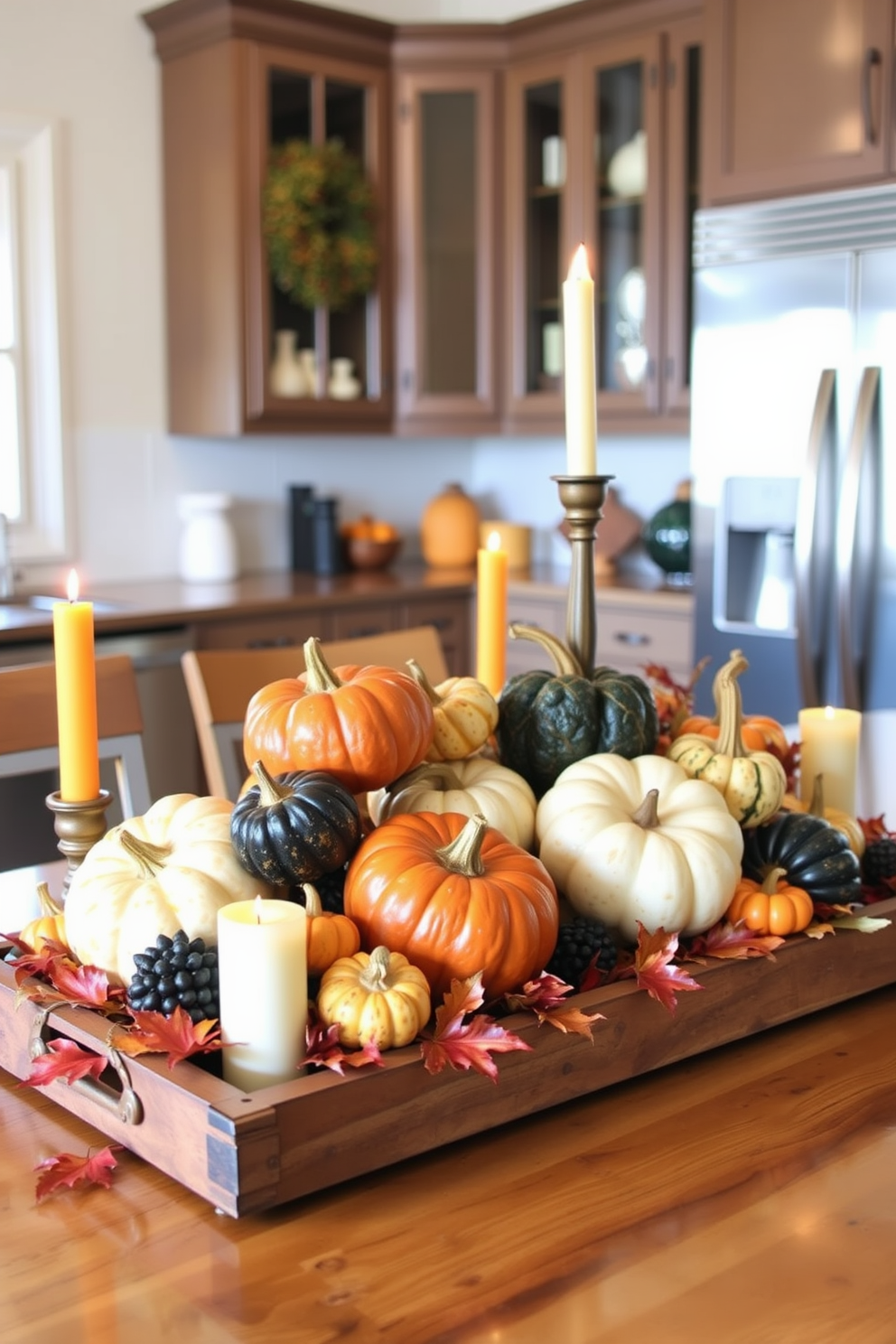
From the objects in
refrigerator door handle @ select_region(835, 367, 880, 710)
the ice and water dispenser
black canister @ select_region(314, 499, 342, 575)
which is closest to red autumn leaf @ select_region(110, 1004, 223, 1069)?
refrigerator door handle @ select_region(835, 367, 880, 710)

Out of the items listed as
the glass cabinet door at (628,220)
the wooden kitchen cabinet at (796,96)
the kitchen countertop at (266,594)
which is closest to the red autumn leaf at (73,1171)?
the kitchen countertop at (266,594)

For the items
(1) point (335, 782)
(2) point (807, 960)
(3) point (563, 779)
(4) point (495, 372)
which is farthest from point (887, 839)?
(4) point (495, 372)

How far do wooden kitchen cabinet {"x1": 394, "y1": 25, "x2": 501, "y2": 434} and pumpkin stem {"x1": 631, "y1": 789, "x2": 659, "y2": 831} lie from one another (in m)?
3.23

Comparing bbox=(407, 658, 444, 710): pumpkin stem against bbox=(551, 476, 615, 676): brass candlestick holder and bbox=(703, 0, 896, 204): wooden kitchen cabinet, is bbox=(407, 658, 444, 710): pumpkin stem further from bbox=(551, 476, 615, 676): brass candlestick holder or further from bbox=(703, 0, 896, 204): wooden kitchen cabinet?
bbox=(703, 0, 896, 204): wooden kitchen cabinet

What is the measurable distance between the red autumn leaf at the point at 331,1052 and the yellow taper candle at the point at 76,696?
36 cm

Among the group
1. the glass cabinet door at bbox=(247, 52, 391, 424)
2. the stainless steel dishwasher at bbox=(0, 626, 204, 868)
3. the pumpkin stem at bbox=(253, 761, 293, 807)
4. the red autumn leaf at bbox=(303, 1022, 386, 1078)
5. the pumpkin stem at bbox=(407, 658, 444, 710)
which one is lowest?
the stainless steel dishwasher at bbox=(0, 626, 204, 868)

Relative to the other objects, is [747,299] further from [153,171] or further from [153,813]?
[153,813]

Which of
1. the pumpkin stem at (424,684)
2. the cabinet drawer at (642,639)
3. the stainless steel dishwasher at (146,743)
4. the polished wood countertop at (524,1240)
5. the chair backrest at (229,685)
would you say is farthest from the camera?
the cabinet drawer at (642,639)

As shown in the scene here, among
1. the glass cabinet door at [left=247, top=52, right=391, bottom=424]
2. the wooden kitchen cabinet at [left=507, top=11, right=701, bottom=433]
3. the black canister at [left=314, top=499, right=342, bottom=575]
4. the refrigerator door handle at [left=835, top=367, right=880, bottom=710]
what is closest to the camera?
the refrigerator door handle at [left=835, top=367, right=880, bottom=710]

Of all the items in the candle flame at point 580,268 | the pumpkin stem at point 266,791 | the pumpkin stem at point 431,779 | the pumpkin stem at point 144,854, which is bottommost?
the pumpkin stem at point 144,854

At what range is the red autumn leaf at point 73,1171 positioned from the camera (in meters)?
0.90

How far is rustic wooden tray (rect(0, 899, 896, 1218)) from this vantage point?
2.81 feet

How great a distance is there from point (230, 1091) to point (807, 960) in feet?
1.68

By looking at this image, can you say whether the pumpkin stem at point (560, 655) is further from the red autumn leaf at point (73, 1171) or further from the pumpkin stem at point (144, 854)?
the red autumn leaf at point (73, 1171)
